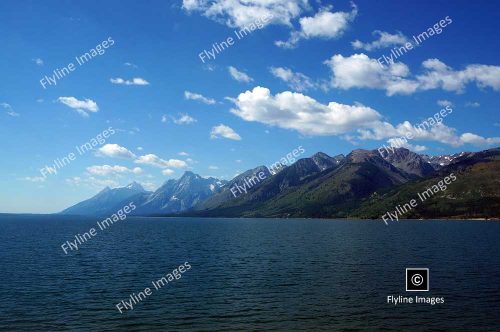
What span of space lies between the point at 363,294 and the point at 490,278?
32.4 m

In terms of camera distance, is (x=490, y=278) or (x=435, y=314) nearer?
(x=435, y=314)

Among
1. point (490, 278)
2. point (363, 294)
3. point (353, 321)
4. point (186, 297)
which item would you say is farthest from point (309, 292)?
point (490, 278)

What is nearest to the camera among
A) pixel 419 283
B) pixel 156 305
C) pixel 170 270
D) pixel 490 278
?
pixel 156 305

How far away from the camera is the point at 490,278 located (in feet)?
244

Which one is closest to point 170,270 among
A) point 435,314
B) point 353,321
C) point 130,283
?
point 130,283

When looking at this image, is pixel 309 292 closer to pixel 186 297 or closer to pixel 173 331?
pixel 186 297

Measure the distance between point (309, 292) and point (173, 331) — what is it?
26380 millimetres

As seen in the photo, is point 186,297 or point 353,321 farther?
point 186,297

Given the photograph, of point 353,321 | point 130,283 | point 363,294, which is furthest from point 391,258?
point 130,283

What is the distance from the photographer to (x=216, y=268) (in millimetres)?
88125

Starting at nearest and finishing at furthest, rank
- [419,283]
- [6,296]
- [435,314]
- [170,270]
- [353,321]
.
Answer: [353,321]
[435,314]
[6,296]
[419,283]
[170,270]

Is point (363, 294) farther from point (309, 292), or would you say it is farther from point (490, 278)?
point (490, 278)

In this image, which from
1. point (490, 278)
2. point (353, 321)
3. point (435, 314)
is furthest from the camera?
point (490, 278)

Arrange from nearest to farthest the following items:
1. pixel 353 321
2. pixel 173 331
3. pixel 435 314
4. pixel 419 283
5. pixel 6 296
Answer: pixel 173 331
pixel 353 321
pixel 435 314
pixel 6 296
pixel 419 283
